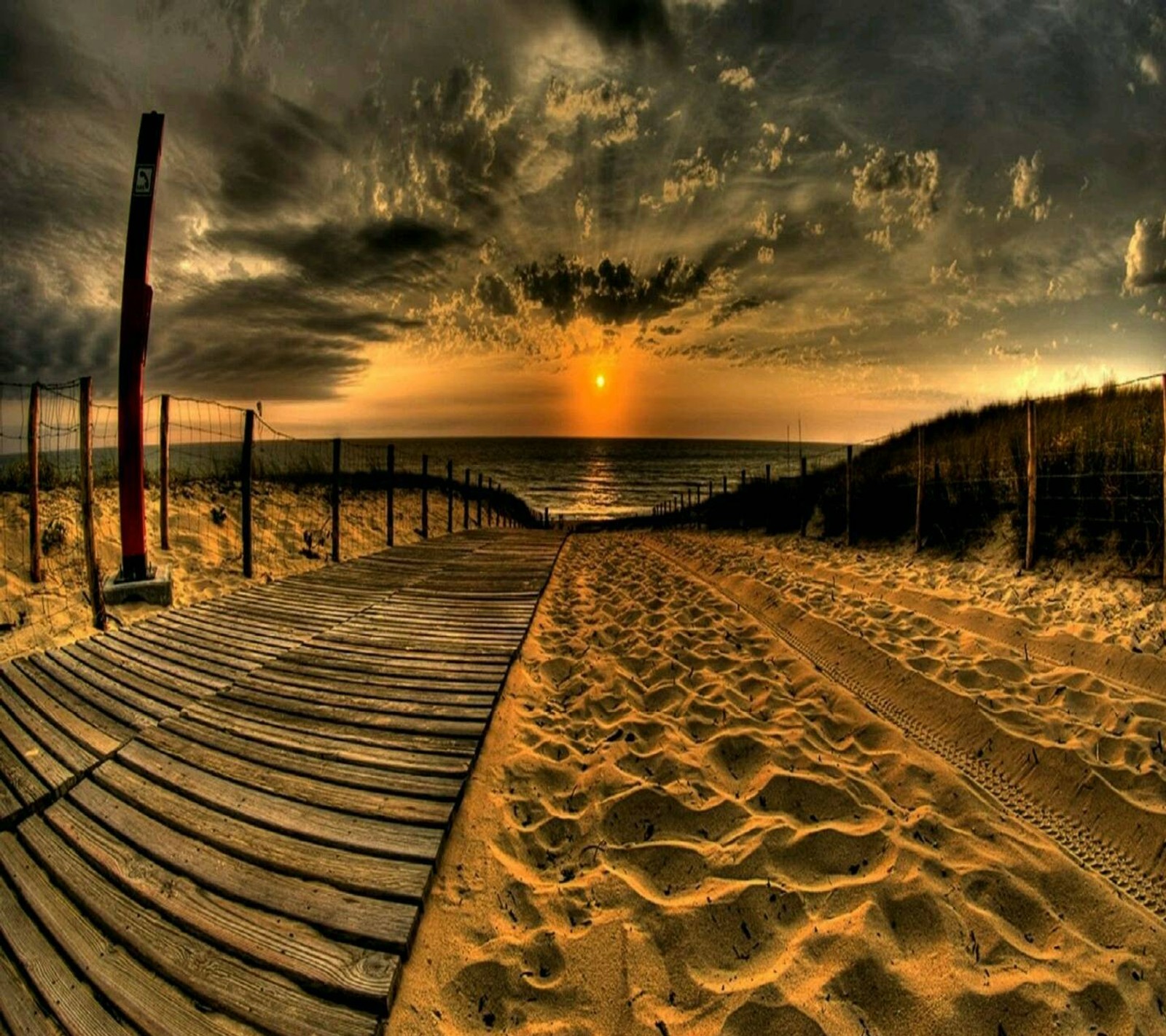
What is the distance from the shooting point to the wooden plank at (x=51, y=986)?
165 cm

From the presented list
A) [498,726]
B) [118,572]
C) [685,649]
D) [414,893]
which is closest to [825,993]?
[414,893]

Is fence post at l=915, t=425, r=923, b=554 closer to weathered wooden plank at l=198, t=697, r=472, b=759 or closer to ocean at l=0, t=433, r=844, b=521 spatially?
ocean at l=0, t=433, r=844, b=521

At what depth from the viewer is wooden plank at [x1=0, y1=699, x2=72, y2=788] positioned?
2871 mm

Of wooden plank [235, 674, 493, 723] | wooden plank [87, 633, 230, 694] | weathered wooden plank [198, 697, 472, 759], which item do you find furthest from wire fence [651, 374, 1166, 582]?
wooden plank [87, 633, 230, 694]

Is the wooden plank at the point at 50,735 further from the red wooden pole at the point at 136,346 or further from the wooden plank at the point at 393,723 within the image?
the red wooden pole at the point at 136,346

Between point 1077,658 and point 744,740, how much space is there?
3301 millimetres

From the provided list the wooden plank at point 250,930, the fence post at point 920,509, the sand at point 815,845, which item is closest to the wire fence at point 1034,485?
the fence post at point 920,509

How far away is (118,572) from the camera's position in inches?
273

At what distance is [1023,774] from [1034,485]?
5.77 m

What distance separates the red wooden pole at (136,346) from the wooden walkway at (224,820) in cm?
206

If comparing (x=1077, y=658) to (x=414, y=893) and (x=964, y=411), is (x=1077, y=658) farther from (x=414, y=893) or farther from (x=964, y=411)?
(x=964, y=411)

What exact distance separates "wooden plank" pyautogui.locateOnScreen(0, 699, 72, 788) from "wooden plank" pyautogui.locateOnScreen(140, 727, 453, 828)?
39 cm

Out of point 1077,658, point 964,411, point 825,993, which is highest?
point 964,411

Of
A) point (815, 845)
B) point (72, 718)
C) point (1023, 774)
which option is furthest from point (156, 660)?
point (1023, 774)
